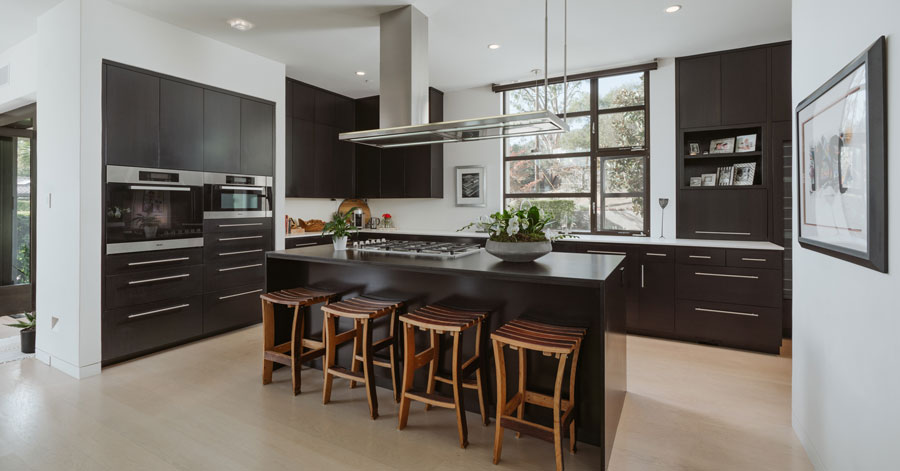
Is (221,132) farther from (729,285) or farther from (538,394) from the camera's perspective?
(729,285)

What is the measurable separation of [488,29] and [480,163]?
2.07m

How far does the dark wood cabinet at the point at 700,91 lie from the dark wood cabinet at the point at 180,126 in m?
4.70

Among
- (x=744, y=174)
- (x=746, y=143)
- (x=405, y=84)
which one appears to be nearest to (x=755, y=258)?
(x=744, y=174)

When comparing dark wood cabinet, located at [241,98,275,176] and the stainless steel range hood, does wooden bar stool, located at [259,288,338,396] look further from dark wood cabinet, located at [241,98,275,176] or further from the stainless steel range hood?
dark wood cabinet, located at [241,98,275,176]

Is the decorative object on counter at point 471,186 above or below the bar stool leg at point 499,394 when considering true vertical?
above

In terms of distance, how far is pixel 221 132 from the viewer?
414 cm

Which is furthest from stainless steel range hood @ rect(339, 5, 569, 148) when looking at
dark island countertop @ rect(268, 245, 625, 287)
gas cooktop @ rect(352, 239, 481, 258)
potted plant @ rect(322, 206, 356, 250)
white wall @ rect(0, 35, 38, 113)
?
white wall @ rect(0, 35, 38, 113)

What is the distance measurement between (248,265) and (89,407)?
187cm

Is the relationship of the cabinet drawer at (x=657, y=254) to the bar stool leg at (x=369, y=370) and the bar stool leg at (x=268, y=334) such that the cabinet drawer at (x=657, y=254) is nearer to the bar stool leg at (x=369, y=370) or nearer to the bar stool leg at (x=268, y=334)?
the bar stool leg at (x=369, y=370)

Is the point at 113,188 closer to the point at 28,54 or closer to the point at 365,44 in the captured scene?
the point at 28,54

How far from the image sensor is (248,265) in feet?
14.5

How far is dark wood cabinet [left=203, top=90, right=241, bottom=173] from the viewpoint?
402 cm

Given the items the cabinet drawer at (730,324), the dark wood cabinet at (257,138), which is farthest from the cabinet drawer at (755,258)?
the dark wood cabinet at (257,138)

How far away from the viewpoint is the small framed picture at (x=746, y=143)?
14.0 feet
